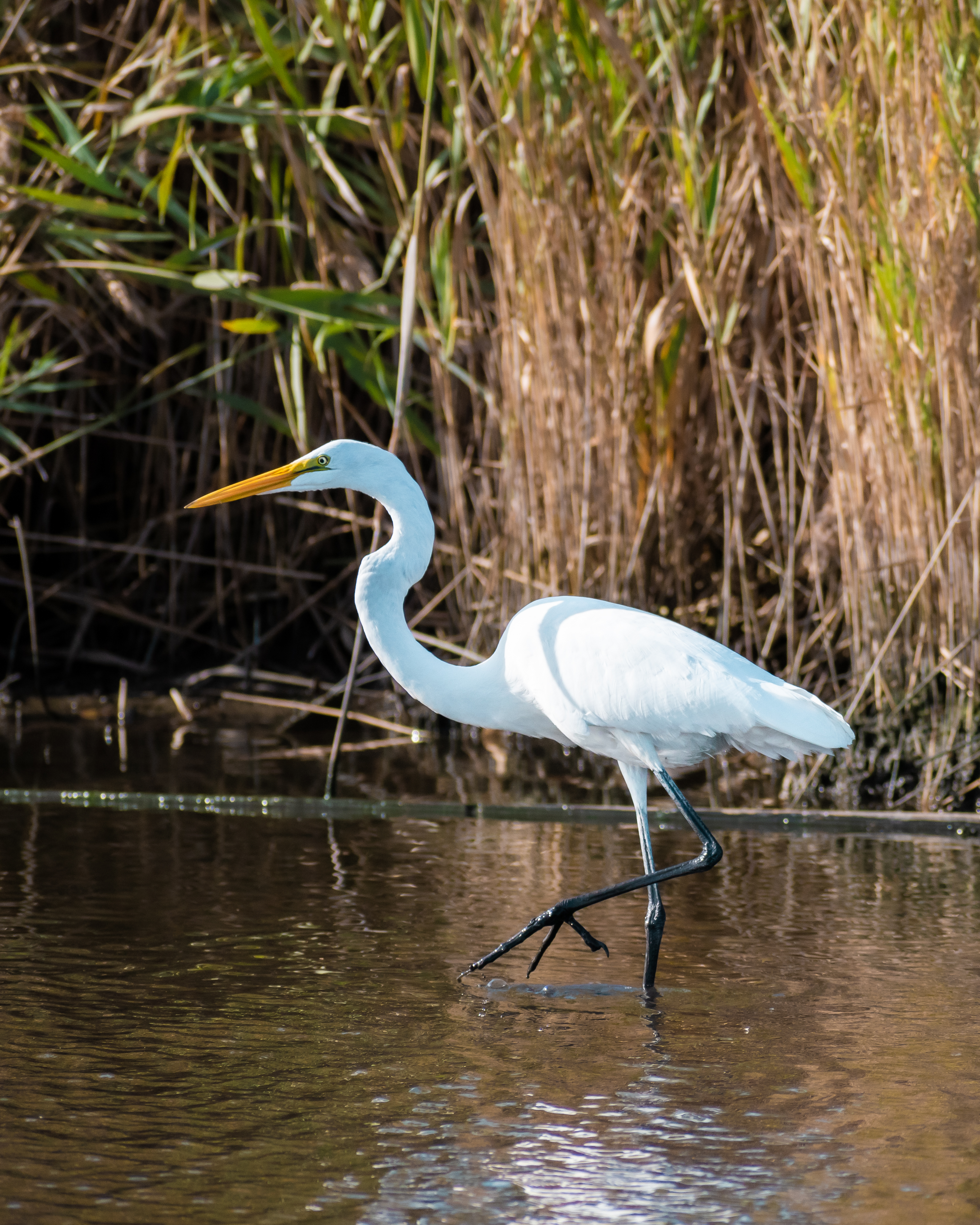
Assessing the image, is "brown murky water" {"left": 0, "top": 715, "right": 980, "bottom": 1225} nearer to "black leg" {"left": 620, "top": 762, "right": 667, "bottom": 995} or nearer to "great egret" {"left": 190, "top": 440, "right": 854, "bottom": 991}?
"black leg" {"left": 620, "top": 762, "right": 667, "bottom": 995}

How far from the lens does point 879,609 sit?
4727 mm

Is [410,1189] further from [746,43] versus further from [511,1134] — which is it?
[746,43]

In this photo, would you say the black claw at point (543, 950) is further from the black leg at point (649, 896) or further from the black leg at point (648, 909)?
the black leg at point (649, 896)

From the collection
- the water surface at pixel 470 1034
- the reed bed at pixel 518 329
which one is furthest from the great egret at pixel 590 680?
the reed bed at pixel 518 329

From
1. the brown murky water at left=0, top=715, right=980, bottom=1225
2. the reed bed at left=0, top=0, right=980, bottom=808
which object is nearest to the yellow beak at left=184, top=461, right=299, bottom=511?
the brown murky water at left=0, top=715, right=980, bottom=1225

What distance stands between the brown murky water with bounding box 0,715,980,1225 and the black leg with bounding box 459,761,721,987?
7 cm

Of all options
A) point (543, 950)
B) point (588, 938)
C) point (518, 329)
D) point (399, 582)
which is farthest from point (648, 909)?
point (518, 329)

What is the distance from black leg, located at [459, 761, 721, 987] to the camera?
3256 mm

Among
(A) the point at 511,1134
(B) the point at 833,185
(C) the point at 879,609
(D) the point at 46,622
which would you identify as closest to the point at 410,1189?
(A) the point at 511,1134

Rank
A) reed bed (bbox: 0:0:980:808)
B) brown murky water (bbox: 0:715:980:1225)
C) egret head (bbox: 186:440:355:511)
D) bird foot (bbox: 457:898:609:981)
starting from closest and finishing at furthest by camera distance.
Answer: brown murky water (bbox: 0:715:980:1225)
bird foot (bbox: 457:898:609:981)
egret head (bbox: 186:440:355:511)
reed bed (bbox: 0:0:980:808)

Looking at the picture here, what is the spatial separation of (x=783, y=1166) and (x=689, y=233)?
10.8 ft

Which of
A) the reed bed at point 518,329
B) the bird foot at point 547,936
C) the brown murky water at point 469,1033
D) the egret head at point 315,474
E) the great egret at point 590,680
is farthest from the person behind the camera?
the reed bed at point 518,329

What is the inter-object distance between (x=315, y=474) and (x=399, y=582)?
308mm

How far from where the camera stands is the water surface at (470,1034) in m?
2.23
